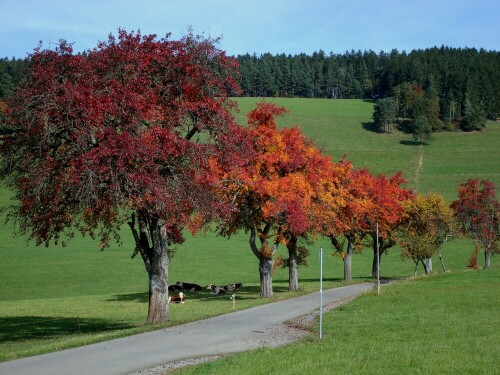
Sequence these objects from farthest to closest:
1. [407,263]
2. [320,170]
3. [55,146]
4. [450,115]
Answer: [450,115] < [407,263] < [320,170] < [55,146]

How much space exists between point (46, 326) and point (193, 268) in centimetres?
3673

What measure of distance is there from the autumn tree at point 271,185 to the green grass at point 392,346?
34.8ft

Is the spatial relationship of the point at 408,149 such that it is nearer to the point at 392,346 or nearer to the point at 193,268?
the point at 193,268

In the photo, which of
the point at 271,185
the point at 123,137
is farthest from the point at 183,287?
the point at 123,137

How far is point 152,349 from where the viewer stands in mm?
15930

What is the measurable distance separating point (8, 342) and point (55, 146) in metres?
8.10

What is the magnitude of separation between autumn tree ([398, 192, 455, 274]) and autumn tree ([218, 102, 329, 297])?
2338 cm

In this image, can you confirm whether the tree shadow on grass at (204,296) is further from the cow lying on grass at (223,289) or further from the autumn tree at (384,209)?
the autumn tree at (384,209)

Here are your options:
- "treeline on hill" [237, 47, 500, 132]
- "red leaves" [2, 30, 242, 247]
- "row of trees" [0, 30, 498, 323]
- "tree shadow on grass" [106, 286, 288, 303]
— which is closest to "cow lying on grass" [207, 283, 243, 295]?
"tree shadow on grass" [106, 286, 288, 303]

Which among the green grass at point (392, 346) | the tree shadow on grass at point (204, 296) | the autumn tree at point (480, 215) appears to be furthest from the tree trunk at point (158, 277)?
the autumn tree at point (480, 215)

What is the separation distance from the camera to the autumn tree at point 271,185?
35.7 meters

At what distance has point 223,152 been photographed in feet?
79.0

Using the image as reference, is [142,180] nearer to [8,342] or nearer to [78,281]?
[8,342]

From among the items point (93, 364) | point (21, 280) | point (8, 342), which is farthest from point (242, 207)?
point (21, 280)
